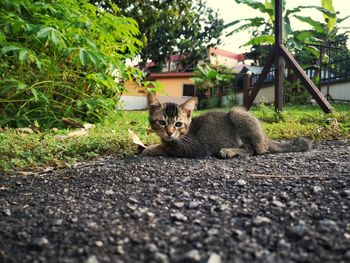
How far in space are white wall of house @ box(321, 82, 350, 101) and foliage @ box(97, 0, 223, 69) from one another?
17.9 feet

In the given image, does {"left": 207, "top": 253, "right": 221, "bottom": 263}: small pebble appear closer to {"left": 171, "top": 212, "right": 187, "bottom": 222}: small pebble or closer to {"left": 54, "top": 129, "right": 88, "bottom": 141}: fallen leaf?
{"left": 171, "top": 212, "right": 187, "bottom": 222}: small pebble

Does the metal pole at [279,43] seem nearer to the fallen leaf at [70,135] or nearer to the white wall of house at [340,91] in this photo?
the fallen leaf at [70,135]

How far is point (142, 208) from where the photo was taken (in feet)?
6.40

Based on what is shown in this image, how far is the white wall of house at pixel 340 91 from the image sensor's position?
1395 centimetres

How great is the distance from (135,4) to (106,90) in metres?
11.1

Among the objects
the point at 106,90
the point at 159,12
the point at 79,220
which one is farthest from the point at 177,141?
the point at 159,12

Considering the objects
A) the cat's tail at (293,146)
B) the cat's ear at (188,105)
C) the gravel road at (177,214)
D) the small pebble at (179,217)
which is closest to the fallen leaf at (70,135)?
the gravel road at (177,214)

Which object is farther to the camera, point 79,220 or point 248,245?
point 79,220

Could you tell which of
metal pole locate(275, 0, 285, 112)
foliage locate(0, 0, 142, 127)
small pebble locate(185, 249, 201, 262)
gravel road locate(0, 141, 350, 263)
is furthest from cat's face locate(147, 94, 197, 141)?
metal pole locate(275, 0, 285, 112)

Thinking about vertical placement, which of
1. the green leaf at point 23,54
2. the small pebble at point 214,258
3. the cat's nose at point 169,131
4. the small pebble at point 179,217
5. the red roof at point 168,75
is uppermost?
the red roof at point 168,75

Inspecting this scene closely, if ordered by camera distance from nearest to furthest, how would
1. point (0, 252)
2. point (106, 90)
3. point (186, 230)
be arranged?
point (0, 252)
point (186, 230)
point (106, 90)

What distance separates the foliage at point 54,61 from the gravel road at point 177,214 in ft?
7.35

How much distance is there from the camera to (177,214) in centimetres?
184

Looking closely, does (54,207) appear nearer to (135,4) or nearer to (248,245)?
(248,245)
